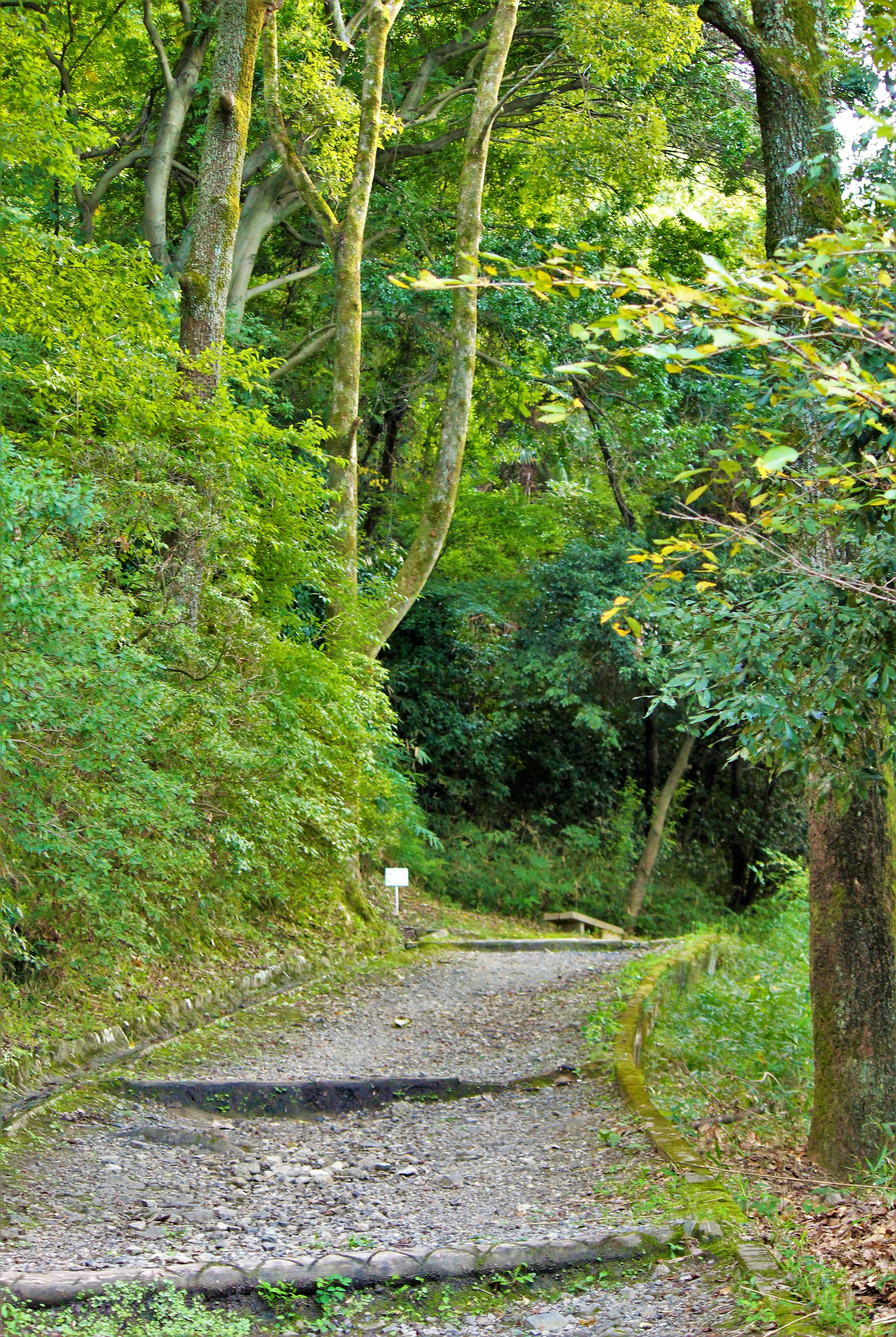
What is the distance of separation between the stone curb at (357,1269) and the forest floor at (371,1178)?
3.6 inches

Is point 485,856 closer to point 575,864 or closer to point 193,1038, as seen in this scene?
point 575,864

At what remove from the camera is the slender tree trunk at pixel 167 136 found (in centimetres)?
1295

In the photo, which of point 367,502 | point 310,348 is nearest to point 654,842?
point 367,502

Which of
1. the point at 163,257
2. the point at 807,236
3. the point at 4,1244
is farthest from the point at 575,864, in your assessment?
the point at 4,1244

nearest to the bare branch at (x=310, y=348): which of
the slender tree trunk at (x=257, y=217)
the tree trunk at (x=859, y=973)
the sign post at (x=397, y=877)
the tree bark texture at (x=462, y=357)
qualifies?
the slender tree trunk at (x=257, y=217)

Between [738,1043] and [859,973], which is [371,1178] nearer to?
[859,973]

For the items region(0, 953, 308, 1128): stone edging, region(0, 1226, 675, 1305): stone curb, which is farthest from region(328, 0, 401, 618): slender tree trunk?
region(0, 1226, 675, 1305): stone curb

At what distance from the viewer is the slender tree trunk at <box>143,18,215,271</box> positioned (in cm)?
1295

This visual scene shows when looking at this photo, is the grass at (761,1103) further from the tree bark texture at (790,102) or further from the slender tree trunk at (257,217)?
the slender tree trunk at (257,217)

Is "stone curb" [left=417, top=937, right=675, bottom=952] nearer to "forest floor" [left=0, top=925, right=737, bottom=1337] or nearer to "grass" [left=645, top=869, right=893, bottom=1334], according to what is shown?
"grass" [left=645, top=869, right=893, bottom=1334]

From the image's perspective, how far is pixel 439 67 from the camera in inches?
607

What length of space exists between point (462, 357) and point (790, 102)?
6.92 metres

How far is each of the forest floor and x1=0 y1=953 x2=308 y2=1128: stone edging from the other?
0.13 m

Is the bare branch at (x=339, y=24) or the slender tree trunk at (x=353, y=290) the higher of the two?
the bare branch at (x=339, y=24)
